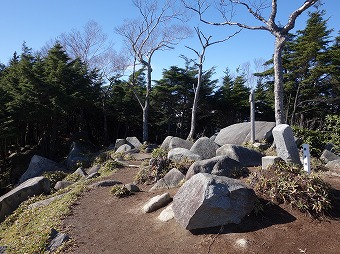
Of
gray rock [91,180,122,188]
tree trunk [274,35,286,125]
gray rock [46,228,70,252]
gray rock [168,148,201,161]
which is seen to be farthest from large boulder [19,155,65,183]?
tree trunk [274,35,286,125]

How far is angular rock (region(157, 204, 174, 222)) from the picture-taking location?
5.21 meters

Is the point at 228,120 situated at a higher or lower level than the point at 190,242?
higher

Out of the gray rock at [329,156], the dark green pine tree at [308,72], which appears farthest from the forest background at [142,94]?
the gray rock at [329,156]

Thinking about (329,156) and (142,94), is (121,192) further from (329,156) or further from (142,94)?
(142,94)

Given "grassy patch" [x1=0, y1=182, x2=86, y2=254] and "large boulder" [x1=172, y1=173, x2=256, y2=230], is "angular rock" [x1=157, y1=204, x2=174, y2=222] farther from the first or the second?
"grassy patch" [x1=0, y1=182, x2=86, y2=254]

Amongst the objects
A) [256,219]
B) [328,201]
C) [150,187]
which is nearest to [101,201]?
[150,187]

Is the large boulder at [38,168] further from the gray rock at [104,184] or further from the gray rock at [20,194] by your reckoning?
the gray rock at [104,184]

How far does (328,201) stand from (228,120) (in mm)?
21238

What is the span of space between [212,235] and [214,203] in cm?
49

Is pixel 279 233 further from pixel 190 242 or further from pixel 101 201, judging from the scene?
pixel 101 201

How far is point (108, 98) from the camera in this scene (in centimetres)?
2386

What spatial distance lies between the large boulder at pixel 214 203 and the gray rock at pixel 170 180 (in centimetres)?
218

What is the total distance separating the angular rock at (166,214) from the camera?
5.21 metres

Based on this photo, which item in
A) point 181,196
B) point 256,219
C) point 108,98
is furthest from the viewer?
point 108,98
